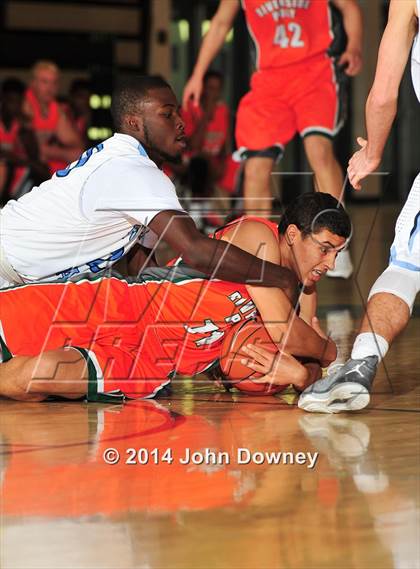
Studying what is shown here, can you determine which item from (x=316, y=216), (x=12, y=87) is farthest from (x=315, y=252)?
(x=12, y=87)

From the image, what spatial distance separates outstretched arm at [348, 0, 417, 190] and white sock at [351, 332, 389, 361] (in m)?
0.42

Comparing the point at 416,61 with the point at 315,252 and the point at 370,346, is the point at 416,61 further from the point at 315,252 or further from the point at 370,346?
the point at 370,346

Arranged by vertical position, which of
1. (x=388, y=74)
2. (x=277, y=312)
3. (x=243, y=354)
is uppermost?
(x=388, y=74)

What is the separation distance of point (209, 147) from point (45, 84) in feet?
6.46

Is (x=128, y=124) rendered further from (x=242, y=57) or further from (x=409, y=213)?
(x=242, y=57)

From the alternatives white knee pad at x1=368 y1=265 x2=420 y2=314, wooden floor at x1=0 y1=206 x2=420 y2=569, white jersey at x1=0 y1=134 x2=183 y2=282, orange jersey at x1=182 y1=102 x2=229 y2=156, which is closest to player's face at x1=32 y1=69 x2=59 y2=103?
orange jersey at x1=182 y1=102 x2=229 y2=156

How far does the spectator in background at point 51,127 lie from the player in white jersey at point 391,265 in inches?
259

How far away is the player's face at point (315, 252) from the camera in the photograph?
126 inches

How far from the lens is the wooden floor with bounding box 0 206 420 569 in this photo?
1937 millimetres

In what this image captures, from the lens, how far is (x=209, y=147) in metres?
10.9

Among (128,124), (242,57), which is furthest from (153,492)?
(242,57)

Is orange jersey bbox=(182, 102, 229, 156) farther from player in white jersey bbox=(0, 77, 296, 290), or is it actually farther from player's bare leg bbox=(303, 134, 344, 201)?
player in white jersey bbox=(0, 77, 296, 290)

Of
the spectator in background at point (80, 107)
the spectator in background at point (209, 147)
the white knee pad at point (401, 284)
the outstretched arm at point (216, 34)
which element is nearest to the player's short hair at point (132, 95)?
the white knee pad at point (401, 284)

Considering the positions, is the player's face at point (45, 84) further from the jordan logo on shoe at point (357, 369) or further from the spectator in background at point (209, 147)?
the jordan logo on shoe at point (357, 369)
